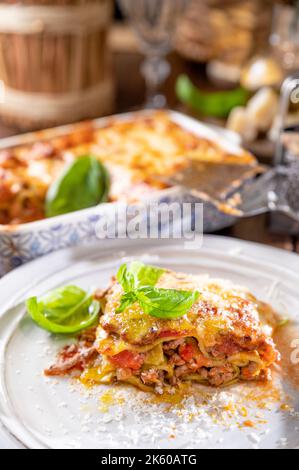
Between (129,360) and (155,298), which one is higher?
(155,298)

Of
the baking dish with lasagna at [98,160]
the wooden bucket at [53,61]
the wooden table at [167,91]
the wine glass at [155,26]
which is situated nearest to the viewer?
the baking dish with lasagna at [98,160]

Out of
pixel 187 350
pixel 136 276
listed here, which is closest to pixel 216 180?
pixel 136 276

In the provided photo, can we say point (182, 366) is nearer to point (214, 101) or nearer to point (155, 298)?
point (155, 298)

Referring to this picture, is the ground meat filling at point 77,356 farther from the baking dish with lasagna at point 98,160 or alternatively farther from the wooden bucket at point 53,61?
the wooden bucket at point 53,61

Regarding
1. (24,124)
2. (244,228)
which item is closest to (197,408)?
(244,228)

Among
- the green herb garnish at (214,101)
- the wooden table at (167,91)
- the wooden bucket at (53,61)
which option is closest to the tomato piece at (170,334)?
the wooden table at (167,91)

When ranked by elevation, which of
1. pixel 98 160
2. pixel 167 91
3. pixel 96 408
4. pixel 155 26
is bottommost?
pixel 167 91

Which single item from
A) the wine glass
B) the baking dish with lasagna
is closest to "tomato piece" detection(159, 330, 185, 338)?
the baking dish with lasagna
